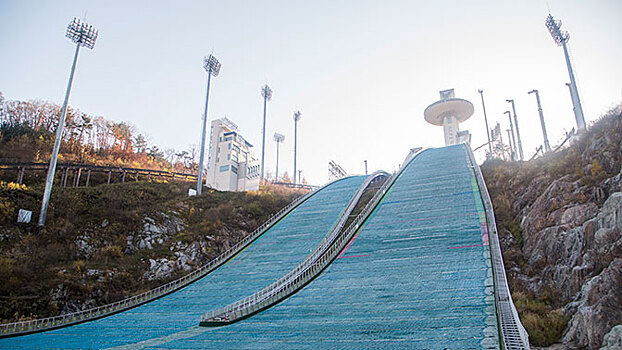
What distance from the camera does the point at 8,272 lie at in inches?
569

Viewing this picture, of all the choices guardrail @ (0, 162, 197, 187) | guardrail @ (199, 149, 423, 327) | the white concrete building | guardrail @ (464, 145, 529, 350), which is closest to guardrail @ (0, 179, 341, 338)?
guardrail @ (199, 149, 423, 327)

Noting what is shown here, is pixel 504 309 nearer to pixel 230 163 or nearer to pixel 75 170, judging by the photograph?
pixel 230 163

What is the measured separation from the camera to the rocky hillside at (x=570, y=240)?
787 centimetres

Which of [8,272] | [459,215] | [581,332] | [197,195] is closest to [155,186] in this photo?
[197,195]

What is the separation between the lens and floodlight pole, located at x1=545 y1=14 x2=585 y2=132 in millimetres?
19958

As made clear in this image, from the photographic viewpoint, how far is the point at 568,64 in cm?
2127

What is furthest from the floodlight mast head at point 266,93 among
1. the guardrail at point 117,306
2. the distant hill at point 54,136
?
the guardrail at point 117,306

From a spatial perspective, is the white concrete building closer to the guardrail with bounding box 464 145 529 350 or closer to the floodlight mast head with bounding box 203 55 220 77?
the floodlight mast head with bounding box 203 55 220 77

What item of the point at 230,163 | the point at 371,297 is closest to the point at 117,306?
the point at 371,297

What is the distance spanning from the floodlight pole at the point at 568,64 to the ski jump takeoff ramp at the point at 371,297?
6056 millimetres

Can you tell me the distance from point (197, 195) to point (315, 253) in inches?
474

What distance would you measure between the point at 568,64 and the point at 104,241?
2476cm

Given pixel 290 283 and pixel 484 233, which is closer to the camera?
pixel 290 283

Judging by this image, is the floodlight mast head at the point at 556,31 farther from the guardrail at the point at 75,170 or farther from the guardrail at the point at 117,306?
the guardrail at the point at 75,170
